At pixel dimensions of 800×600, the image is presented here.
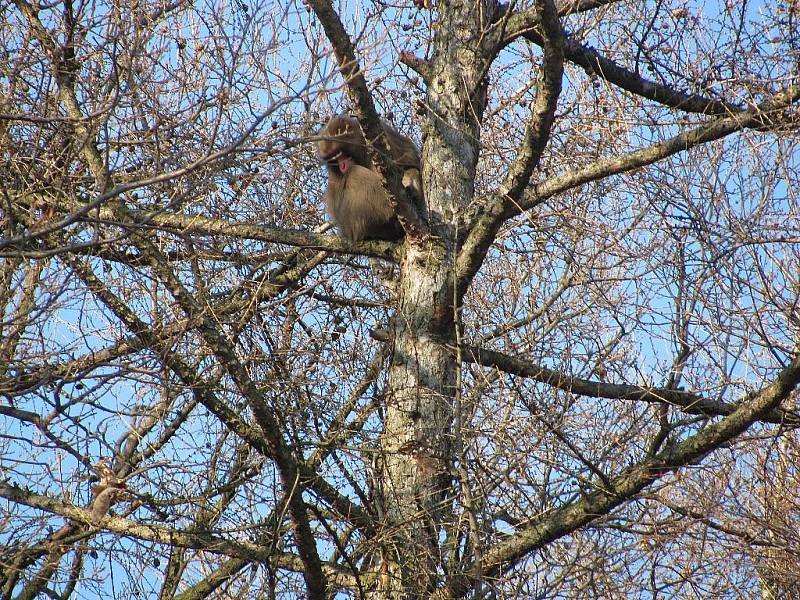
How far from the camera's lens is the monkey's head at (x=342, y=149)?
7094 millimetres

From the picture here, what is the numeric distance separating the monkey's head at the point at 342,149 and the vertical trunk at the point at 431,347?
2.77 ft

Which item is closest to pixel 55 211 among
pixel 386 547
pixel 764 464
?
pixel 386 547

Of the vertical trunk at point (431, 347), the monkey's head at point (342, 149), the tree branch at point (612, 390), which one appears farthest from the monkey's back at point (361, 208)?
the tree branch at point (612, 390)

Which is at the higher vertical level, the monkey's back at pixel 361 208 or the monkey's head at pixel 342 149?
the monkey's head at pixel 342 149

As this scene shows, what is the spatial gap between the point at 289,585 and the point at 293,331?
188 cm

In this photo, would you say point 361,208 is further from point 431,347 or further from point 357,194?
point 431,347

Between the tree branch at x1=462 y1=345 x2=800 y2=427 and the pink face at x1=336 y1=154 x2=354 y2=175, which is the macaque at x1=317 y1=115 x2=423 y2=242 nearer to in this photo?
the pink face at x1=336 y1=154 x2=354 y2=175

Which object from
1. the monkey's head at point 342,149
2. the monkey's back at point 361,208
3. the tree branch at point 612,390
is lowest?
the tree branch at point 612,390

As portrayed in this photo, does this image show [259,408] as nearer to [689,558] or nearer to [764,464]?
[689,558]

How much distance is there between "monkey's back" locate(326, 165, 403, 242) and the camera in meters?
7.33

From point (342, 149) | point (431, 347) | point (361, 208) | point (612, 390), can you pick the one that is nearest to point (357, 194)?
point (361, 208)

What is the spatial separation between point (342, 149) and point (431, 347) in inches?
97.9

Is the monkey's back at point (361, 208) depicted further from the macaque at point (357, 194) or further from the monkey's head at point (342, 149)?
the monkey's head at point (342, 149)

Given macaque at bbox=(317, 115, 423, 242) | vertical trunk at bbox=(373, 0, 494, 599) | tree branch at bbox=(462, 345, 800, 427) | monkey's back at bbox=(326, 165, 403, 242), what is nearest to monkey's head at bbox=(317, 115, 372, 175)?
macaque at bbox=(317, 115, 423, 242)
